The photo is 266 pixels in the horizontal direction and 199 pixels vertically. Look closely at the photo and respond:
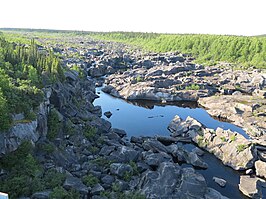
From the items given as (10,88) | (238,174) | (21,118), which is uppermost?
(10,88)

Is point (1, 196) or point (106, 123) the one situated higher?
point (1, 196)

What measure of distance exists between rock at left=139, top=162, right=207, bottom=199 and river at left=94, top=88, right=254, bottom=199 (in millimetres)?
6219

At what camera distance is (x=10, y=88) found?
125ft

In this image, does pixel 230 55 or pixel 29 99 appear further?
pixel 230 55

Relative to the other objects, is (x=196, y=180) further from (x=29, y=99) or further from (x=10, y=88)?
(x=10, y=88)

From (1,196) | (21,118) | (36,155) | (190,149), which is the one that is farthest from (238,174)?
(1,196)

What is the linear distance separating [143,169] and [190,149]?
16486 mm

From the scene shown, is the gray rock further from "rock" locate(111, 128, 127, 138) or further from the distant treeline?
the distant treeline

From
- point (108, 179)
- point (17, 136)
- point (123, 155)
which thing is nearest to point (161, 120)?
point (123, 155)

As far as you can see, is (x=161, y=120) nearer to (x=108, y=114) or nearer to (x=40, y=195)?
(x=108, y=114)

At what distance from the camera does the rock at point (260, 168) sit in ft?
151

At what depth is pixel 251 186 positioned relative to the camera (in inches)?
1652

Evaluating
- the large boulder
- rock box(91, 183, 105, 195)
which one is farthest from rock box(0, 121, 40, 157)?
the large boulder

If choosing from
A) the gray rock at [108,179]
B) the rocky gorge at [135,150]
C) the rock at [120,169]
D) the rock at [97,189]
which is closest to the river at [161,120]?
the rocky gorge at [135,150]
